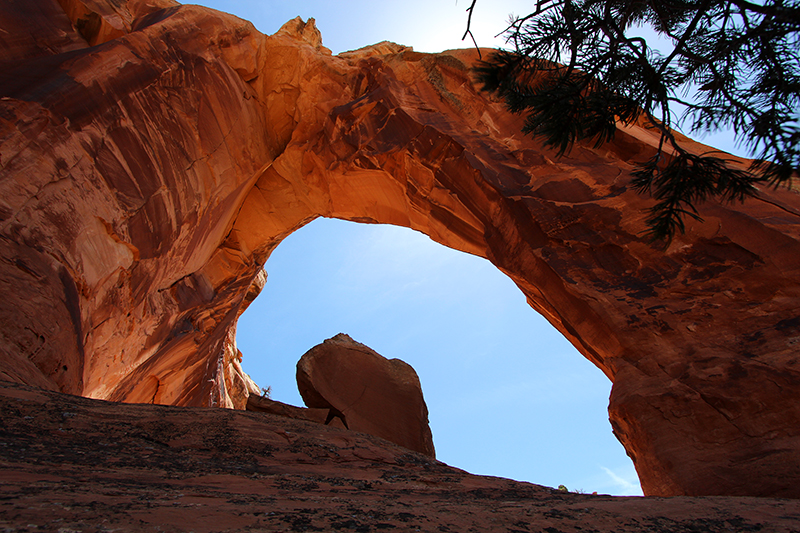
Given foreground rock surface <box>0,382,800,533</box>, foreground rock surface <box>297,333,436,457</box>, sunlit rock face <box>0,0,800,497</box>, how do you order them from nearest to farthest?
foreground rock surface <box>0,382,800,533</box> < sunlit rock face <box>0,0,800,497</box> < foreground rock surface <box>297,333,436,457</box>

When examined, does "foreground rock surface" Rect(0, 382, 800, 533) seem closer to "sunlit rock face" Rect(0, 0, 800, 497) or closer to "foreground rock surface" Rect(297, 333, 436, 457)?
"sunlit rock face" Rect(0, 0, 800, 497)

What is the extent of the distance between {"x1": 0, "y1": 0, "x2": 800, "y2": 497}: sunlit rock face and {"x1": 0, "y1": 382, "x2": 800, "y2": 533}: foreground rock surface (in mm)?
2641

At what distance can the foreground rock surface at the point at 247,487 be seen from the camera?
2822mm

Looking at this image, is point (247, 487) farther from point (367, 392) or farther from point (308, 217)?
point (308, 217)

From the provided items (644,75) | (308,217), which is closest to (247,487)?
(644,75)

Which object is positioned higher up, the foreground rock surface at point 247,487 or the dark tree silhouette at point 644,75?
the dark tree silhouette at point 644,75

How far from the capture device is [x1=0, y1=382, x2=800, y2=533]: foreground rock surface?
2.82m

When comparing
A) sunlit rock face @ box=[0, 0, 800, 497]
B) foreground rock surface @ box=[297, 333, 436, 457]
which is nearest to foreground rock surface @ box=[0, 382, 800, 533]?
sunlit rock face @ box=[0, 0, 800, 497]

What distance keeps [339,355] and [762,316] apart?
451 inches

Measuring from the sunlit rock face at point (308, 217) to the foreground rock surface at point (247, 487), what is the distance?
2641mm

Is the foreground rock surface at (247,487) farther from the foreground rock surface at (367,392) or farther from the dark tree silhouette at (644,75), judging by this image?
the foreground rock surface at (367,392)

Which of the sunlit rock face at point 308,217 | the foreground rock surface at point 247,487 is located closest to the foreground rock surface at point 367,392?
the sunlit rock face at point 308,217

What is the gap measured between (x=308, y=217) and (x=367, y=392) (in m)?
7.79

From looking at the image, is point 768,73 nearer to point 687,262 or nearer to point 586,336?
point 687,262
